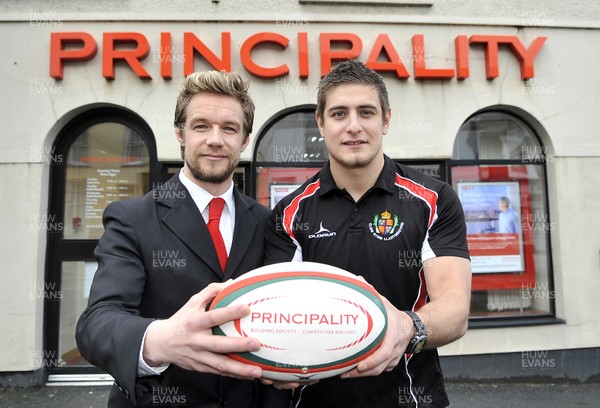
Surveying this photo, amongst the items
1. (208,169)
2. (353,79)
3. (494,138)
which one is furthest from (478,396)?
(208,169)

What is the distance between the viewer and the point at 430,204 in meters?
1.85

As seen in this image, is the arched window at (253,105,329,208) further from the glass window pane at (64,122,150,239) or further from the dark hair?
the dark hair

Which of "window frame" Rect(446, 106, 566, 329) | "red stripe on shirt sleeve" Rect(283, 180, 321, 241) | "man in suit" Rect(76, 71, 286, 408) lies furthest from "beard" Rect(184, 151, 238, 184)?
"window frame" Rect(446, 106, 566, 329)

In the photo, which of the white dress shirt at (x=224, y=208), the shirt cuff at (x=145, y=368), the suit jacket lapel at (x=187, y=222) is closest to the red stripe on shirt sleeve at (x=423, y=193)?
the white dress shirt at (x=224, y=208)

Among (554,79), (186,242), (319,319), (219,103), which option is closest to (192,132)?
(219,103)

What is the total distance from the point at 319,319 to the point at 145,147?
14.4 ft

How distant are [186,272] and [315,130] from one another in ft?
12.4

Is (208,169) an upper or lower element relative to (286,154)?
lower

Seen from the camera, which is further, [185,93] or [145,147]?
[145,147]

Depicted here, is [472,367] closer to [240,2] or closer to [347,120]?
[347,120]

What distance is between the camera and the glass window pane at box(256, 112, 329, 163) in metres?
5.01

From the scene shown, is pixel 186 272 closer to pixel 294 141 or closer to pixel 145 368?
pixel 145 368

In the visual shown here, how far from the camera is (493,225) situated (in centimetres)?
505

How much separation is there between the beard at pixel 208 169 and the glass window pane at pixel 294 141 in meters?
3.23
